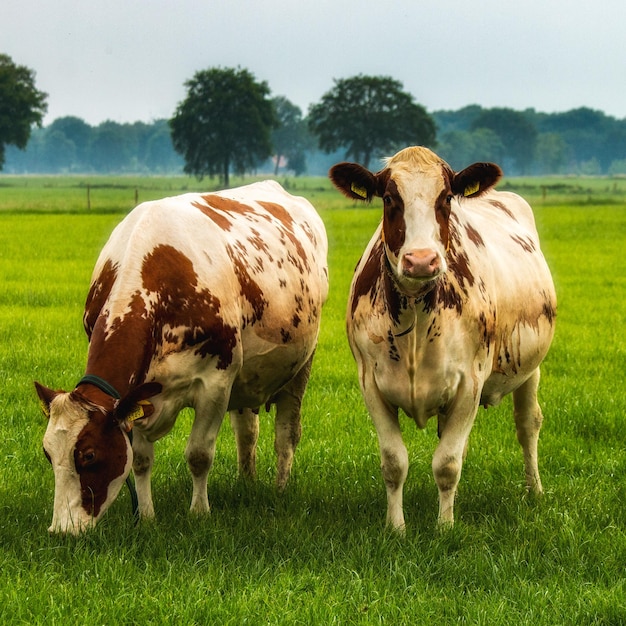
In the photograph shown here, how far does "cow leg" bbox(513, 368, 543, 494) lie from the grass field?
0.56ft

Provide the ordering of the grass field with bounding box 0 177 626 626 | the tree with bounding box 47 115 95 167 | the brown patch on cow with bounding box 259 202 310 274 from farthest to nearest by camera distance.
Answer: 1. the tree with bounding box 47 115 95 167
2. the brown patch on cow with bounding box 259 202 310 274
3. the grass field with bounding box 0 177 626 626

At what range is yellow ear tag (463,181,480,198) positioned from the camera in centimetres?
542

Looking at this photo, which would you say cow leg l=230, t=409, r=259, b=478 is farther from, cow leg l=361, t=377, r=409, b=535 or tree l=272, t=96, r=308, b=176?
tree l=272, t=96, r=308, b=176

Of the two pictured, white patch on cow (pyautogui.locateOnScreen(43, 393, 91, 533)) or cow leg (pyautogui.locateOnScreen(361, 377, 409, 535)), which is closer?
white patch on cow (pyautogui.locateOnScreen(43, 393, 91, 533))

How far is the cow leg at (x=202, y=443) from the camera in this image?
19.2ft

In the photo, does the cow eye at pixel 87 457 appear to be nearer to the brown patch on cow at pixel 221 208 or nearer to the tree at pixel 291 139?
the brown patch on cow at pixel 221 208

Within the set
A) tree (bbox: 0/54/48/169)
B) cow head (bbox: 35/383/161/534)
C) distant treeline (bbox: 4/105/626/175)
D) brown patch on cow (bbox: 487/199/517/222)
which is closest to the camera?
cow head (bbox: 35/383/161/534)

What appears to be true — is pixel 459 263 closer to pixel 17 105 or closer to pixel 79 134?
pixel 17 105

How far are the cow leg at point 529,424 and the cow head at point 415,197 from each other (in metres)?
2.09

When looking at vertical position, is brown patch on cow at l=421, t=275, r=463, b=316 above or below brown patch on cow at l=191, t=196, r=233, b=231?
below

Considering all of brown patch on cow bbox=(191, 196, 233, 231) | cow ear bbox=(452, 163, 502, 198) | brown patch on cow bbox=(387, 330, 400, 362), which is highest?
cow ear bbox=(452, 163, 502, 198)

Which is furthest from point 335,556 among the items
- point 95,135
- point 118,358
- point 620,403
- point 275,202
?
point 95,135

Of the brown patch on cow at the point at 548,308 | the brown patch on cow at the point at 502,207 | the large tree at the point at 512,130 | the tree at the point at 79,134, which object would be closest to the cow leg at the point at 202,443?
the brown patch on cow at the point at 548,308

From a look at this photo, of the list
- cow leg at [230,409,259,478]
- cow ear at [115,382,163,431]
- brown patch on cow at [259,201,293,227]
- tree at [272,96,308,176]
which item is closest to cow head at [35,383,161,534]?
cow ear at [115,382,163,431]
